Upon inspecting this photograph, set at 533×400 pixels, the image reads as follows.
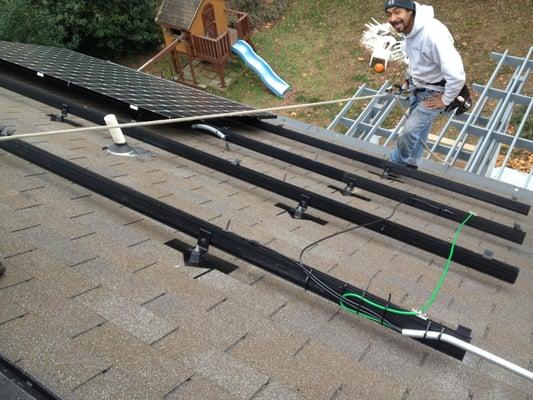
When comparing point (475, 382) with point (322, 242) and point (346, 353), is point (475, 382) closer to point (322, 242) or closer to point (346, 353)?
point (346, 353)

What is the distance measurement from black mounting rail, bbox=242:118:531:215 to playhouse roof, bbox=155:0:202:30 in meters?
9.33

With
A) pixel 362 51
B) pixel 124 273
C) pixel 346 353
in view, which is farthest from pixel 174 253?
pixel 362 51

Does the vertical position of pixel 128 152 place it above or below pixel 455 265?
above

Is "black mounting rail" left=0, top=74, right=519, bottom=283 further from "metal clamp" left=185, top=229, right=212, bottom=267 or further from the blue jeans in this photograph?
the blue jeans

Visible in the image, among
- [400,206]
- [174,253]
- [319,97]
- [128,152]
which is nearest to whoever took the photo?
[174,253]

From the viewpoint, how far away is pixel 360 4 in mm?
16500

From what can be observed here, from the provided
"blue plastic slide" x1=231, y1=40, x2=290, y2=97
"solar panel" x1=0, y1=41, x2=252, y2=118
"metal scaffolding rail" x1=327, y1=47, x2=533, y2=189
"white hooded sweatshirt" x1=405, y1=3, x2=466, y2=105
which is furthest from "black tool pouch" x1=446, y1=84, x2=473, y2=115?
"blue plastic slide" x1=231, y1=40, x2=290, y2=97

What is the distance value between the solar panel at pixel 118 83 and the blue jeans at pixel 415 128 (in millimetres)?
2229

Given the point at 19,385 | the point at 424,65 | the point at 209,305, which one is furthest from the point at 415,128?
the point at 19,385

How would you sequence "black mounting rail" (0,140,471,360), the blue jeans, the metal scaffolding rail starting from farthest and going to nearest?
the metal scaffolding rail → the blue jeans → "black mounting rail" (0,140,471,360)

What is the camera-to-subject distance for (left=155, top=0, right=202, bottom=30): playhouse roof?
1304 centimetres

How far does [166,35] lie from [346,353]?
A: 14225 millimetres

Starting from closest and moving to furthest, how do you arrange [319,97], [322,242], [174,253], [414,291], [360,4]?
[174,253]
[414,291]
[322,242]
[319,97]
[360,4]

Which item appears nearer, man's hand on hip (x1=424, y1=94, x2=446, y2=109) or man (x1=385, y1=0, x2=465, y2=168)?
man (x1=385, y1=0, x2=465, y2=168)
